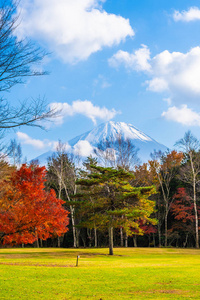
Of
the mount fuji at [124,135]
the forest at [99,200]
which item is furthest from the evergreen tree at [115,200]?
the mount fuji at [124,135]

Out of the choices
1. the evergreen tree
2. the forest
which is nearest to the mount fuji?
the forest

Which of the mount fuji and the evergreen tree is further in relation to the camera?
the mount fuji

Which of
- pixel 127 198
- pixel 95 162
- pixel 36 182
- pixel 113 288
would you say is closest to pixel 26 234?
pixel 36 182

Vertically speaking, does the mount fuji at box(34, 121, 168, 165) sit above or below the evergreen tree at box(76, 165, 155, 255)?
above

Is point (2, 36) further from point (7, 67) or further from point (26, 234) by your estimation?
point (26, 234)

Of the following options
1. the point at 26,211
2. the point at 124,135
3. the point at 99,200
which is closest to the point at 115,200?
the point at 99,200

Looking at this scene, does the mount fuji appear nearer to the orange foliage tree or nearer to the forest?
the forest

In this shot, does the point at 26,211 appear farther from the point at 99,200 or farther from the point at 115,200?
the point at 115,200

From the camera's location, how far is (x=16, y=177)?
2617 centimetres

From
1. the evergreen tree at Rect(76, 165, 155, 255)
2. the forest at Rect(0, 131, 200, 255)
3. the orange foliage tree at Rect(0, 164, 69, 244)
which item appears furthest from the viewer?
the evergreen tree at Rect(76, 165, 155, 255)

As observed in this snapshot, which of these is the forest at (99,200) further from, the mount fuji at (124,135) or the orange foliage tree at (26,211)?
the mount fuji at (124,135)

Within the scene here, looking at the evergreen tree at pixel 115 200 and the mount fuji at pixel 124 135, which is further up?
the mount fuji at pixel 124 135

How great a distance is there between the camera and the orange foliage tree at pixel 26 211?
20.5 metres

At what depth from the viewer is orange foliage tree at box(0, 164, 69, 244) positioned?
2055cm
